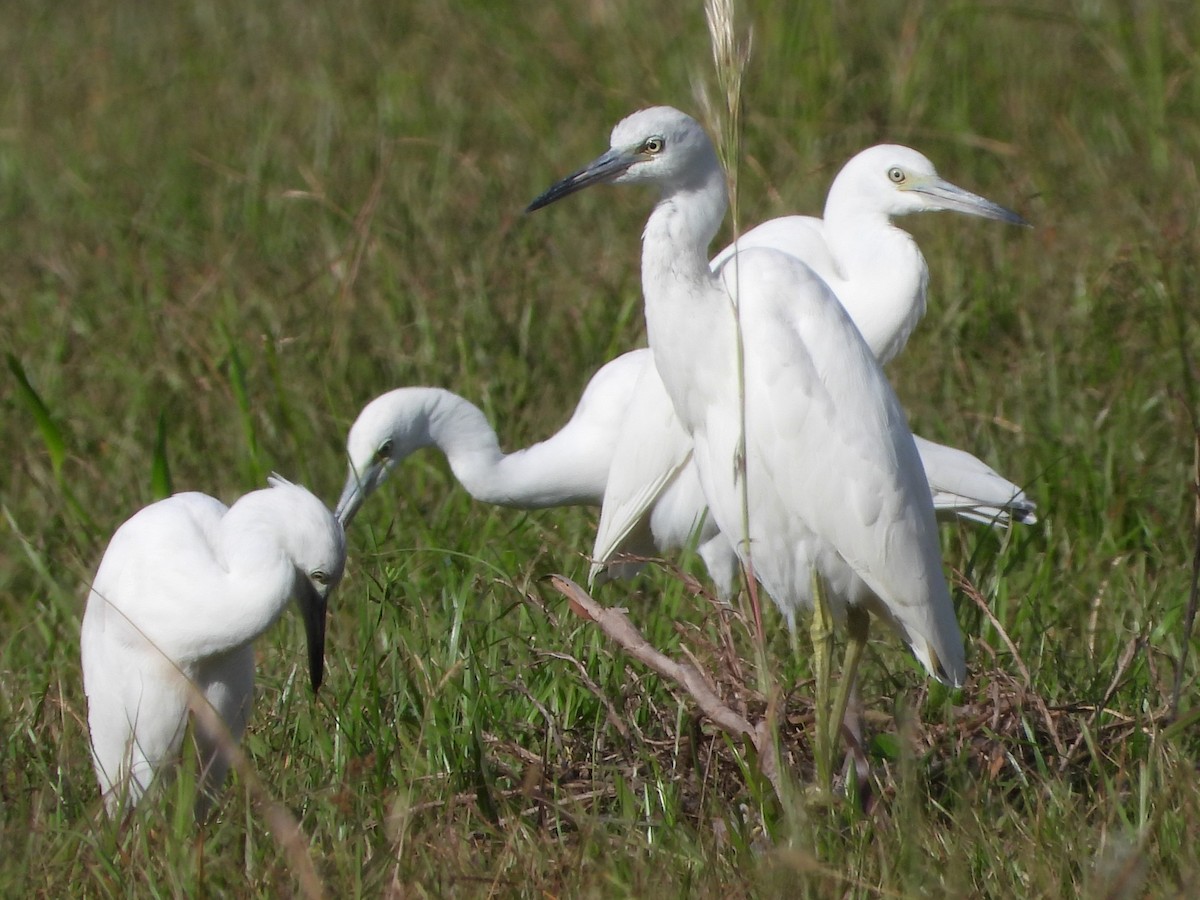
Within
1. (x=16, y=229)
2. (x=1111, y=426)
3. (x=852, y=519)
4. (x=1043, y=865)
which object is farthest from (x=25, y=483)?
(x=1043, y=865)

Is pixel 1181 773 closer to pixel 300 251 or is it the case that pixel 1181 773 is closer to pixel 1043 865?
pixel 1043 865

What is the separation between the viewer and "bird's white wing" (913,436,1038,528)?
162 inches

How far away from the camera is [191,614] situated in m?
3.08

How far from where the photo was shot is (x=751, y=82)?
6.91m

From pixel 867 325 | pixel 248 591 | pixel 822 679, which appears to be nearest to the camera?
pixel 248 591

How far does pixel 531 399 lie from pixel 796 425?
2.13 m

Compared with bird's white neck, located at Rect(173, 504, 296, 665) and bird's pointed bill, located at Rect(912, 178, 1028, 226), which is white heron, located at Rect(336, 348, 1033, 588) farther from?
bird's white neck, located at Rect(173, 504, 296, 665)

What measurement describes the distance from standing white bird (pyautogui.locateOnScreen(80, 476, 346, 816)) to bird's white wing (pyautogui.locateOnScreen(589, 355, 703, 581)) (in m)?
1.18

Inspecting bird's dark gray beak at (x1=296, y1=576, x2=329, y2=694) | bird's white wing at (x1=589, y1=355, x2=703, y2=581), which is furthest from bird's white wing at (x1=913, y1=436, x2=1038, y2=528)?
bird's dark gray beak at (x1=296, y1=576, x2=329, y2=694)

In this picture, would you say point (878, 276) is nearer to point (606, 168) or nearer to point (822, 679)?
point (606, 168)

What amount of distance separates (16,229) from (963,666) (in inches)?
183

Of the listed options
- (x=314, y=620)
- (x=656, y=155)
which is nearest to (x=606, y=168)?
(x=656, y=155)

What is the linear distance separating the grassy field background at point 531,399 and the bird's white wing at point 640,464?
95 millimetres

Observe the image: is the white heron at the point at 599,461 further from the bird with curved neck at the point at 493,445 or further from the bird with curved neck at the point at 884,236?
the bird with curved neck at the point at 884,236
